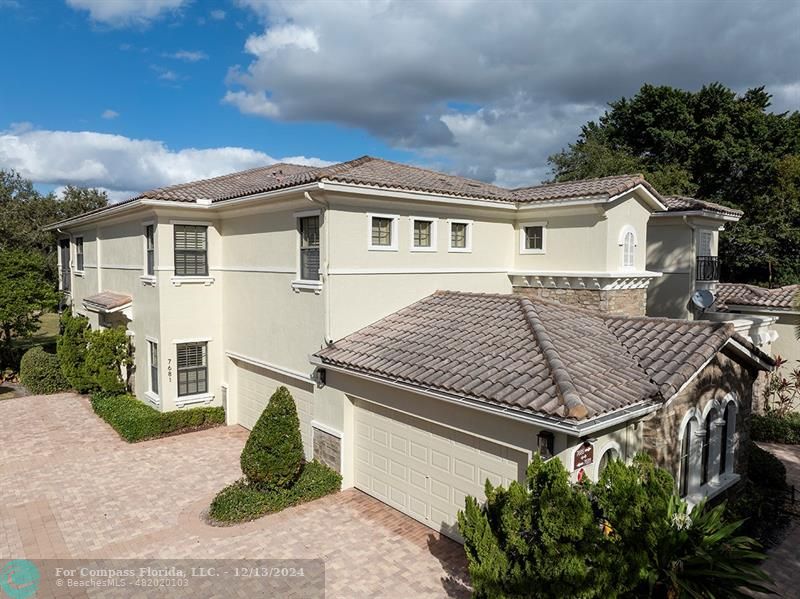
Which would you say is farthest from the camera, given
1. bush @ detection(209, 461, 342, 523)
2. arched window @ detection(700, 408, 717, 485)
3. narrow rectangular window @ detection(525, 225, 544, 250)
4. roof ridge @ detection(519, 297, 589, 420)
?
narrow rectangular window @ detection(525, 225, 544, 250)

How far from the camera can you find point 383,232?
1312 centimetres

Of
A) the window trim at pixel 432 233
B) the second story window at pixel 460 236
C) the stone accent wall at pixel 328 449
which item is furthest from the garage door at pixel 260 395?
the second story window at pixel 460 236

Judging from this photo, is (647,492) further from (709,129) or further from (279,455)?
(709,129)

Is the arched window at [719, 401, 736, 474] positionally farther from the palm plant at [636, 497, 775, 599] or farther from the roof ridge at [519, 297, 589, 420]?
the roof ridge at [519, 297, 589, 420]

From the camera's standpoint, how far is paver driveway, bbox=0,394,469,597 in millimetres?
8922

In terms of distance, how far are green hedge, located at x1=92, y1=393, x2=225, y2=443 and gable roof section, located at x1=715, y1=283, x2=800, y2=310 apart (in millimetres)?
19075

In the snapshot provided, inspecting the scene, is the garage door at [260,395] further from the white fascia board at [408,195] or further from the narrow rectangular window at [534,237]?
the narrow rectangular window at [534,237]

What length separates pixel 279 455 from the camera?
35.8 ft

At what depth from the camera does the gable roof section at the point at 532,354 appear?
26.8ft

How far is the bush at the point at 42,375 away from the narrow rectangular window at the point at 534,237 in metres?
18.8

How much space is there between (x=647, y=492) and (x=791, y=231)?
117 ft

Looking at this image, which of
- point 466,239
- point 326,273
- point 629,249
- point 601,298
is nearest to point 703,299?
point 629,249

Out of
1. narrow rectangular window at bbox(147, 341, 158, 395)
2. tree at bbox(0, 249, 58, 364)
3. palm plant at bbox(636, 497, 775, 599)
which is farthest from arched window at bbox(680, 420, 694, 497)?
tree at bbox(0, 249, 58, 364)

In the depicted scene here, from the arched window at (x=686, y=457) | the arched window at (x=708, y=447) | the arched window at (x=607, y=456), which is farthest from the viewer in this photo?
the arched window at (x=708, y=447)
